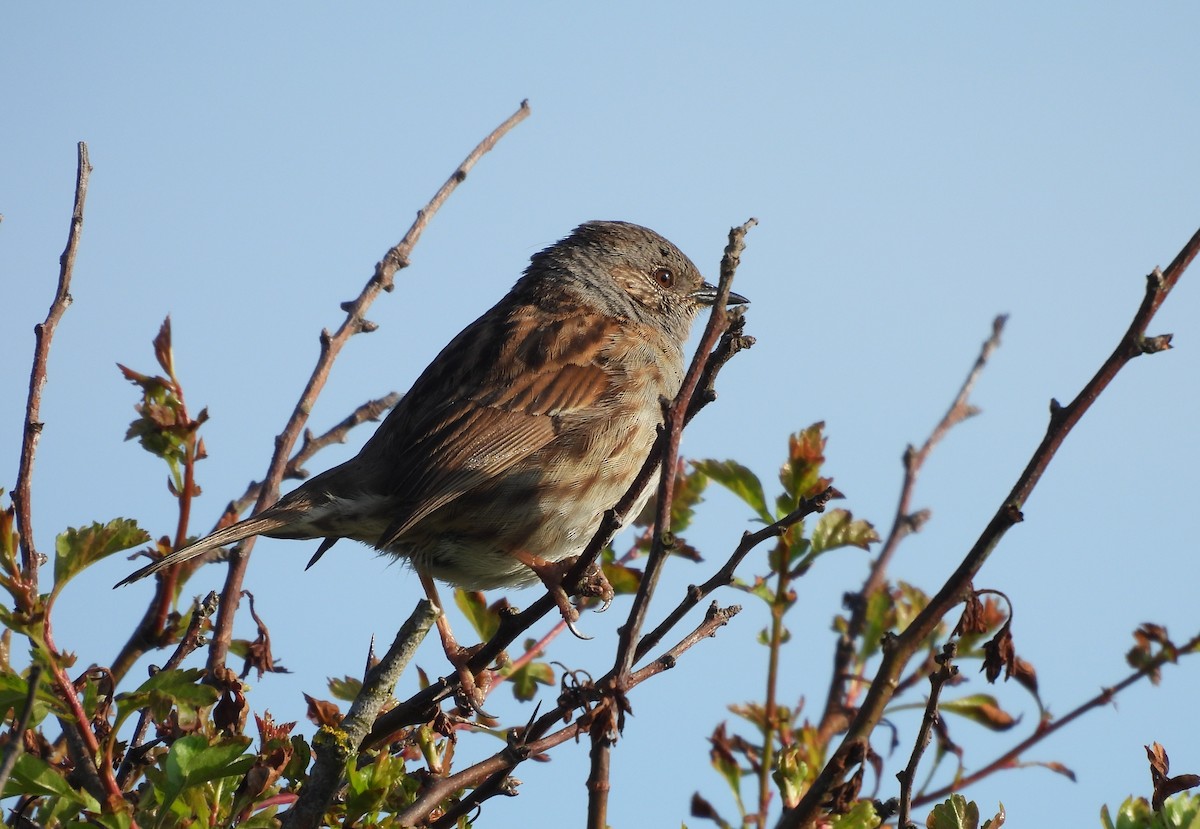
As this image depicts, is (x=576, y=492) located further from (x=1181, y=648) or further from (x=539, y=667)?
(x=1181, y=648)

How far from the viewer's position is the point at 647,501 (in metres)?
4.86

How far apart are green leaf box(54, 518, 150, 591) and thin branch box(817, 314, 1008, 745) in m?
2.27

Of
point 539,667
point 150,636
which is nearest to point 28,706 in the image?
point 150,636

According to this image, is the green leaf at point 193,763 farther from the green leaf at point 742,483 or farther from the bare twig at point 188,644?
the green leaf at point 742,483

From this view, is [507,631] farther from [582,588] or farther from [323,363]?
[323,363]

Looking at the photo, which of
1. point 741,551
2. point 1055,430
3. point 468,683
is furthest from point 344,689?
point 1055,430

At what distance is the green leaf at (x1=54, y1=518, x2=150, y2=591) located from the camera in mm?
3027

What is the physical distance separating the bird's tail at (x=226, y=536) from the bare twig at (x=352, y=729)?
2.50ft

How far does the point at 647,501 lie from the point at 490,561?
0.70 m

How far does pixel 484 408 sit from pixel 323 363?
105cm

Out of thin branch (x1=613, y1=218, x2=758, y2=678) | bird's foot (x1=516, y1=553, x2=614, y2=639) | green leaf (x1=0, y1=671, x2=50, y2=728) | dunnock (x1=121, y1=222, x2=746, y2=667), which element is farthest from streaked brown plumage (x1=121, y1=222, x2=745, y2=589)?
thin branch (x1=613, y1=218, x2=758, y2=678)

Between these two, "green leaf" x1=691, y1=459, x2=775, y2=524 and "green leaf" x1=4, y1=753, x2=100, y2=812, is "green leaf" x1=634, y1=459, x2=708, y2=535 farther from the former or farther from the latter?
"green leaf" x1=4, y1=753, x2=100, y2=812

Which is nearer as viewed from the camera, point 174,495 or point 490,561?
point 174,495

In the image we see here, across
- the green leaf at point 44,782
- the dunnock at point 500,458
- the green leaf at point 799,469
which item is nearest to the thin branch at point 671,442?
the green leaf at point 44,782
